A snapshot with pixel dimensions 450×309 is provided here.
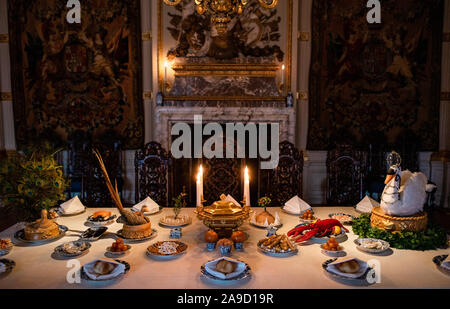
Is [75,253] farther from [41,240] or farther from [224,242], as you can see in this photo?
[224,242]

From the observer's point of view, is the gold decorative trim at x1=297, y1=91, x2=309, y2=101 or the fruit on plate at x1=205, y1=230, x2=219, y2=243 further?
the gold decorative trim at x1=297, y1=91, x2=309, y2=101

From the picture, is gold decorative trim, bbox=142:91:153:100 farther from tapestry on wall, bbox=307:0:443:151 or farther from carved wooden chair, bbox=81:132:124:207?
tapestry on wall, bbox=307:0:443:151

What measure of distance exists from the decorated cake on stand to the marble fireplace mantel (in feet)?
10.3

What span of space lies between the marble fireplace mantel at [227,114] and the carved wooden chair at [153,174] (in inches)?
59.2

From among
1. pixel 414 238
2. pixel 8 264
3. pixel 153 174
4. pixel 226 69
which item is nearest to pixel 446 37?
pixel 226 69

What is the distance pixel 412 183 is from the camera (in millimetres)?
2289

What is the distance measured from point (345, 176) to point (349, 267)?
92.4 inches

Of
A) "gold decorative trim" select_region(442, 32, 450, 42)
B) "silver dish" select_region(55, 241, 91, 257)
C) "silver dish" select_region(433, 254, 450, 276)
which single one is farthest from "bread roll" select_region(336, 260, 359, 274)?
"gold decorative trim" select_region(442, 32, 450, 42)

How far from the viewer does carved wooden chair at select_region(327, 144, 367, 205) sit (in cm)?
387

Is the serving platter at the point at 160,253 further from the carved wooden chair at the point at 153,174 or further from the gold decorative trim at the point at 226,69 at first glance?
the gold decorative trim at the point at 226,69

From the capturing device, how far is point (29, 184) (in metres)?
2.21
